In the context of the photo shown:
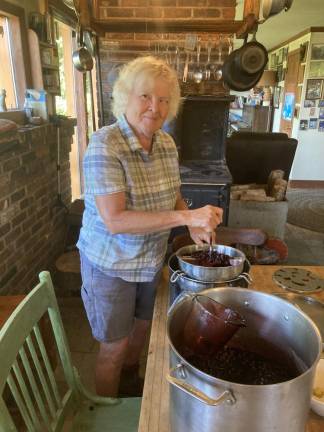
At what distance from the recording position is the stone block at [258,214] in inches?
125

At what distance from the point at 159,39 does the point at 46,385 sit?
110 inches

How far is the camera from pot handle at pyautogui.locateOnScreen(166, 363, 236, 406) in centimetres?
52

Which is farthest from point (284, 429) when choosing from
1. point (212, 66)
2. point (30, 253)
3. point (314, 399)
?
point (212, 66)

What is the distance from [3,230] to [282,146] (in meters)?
3.09

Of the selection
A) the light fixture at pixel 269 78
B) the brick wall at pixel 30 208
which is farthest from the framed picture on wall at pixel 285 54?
the brick wall at pixel 30 208

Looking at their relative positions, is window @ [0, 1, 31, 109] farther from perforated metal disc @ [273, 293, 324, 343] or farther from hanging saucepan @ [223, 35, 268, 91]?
perforated metal disc @ [273, 293, 324, 343]

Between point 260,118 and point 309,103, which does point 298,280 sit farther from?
point 260,118

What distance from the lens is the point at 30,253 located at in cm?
226

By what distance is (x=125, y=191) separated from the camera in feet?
3.74

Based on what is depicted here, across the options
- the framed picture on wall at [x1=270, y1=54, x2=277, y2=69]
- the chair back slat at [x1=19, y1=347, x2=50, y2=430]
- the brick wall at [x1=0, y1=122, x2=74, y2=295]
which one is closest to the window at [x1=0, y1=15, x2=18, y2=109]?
the brick wall at [x1=0, y1=122, x2=74, y2=295]

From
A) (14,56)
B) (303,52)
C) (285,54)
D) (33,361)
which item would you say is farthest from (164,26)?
(285,54)

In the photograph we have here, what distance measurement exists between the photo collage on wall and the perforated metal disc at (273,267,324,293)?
453cm

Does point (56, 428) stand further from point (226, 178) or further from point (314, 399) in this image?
point (226, 178)

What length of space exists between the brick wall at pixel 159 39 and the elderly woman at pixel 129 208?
6.23 ft
